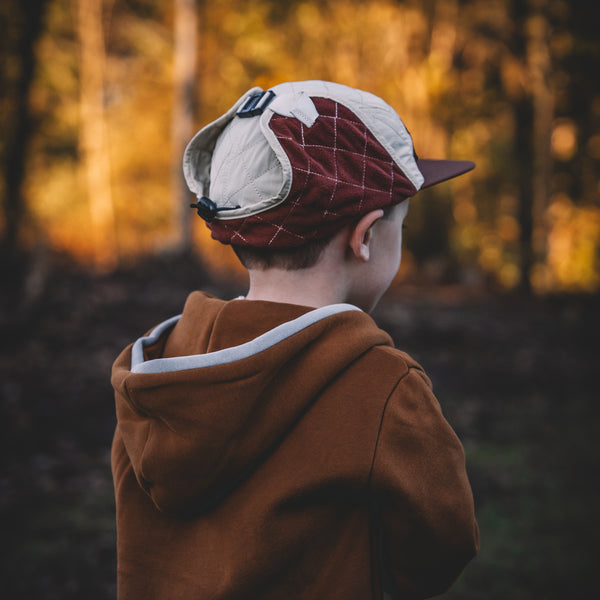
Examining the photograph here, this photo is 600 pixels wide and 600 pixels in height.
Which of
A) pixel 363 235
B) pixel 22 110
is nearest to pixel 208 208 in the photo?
pixel 363 235

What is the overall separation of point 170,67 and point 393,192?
57.6 ft

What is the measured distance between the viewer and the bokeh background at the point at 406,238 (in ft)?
11.0

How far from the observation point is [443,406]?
16.6ft

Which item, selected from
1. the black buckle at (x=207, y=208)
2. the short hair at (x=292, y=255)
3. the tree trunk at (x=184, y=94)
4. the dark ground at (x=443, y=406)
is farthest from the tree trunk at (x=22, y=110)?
the short hair at (x=292, y=255)

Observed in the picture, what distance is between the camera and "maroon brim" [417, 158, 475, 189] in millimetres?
1258

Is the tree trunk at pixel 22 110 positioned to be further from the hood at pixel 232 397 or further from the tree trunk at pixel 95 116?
the hood at pixel 232 397

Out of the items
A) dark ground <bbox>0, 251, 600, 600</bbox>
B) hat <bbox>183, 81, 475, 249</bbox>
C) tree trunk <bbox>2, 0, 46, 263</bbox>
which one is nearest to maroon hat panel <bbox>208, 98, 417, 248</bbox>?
hat <bbox>183, 81, 475, 249</bbox>

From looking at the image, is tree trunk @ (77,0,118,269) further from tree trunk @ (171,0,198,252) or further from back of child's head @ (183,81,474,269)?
back of child's head @ (183,81,474,269)

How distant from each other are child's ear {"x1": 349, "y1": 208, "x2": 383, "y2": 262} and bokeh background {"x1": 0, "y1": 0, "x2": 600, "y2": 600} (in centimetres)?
238

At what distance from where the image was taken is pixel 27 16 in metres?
10.3

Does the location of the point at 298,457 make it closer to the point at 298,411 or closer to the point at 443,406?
the point at 298,411

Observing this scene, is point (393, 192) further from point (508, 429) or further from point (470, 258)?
point (470, 258)

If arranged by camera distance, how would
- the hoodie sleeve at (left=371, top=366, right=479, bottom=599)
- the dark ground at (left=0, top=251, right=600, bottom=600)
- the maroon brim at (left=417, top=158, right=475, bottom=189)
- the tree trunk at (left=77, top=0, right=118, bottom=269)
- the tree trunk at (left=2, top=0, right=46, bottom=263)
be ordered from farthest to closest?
the tree trunk at (left=77, top=0, right=118, bottom=269) → the tree trunk at (left=2, top=0, right=46, bottom=263) → the dark ground at (left=0, top=251, right=600, bottom=600) → the maroon brim at (left=417, top=158, right=475, bottom=189) → the hoodie sleeve at (left=371, top=366, right=479, bottom=599)

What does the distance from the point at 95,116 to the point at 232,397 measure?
18.7 metres
